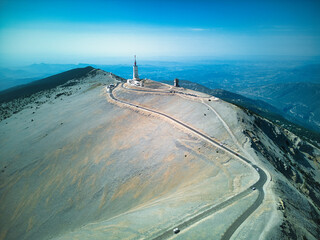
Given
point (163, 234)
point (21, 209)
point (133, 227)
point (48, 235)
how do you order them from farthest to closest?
point (21, 209) → point (48, 235) → point (133, 227) → point (163, 234)

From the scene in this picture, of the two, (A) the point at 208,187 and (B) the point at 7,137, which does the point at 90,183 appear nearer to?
(A) the point at 208,187

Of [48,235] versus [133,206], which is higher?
[133,206]

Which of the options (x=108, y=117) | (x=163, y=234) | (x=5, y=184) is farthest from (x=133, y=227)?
(x=108, y=117)

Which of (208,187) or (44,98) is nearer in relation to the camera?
(208,187)

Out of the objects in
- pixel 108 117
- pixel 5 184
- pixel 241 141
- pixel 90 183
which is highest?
pixel 241 141

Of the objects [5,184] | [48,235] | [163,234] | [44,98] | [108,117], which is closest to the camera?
[163,234]

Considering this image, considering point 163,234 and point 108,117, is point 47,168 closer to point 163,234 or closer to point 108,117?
point 108,117

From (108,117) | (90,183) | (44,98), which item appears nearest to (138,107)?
(108,117)
